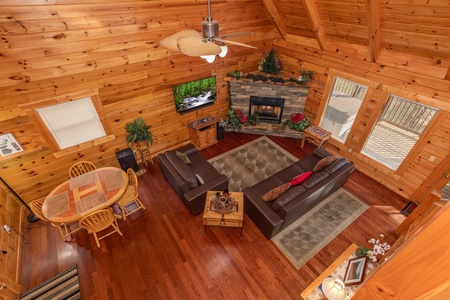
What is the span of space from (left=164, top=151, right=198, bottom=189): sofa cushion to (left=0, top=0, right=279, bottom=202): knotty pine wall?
1723 mm

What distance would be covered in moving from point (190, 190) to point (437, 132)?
203 inches

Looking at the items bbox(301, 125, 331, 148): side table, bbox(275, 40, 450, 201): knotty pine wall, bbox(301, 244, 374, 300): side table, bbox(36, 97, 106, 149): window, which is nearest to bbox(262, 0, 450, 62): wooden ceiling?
bbox(275, 40, 450, 201): knotty pine wall

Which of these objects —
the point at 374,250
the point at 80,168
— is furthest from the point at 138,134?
the point at 374,250

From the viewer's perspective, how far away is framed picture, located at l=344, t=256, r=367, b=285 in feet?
10.2

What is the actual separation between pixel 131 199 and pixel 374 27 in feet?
19.3

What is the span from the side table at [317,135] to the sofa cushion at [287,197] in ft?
8.84

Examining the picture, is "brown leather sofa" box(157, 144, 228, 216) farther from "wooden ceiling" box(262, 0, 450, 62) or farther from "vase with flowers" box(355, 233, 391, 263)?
"wooden ceiling" box(262, 0, 450, 62)

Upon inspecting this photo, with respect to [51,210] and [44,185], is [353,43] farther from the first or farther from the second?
[44,185]

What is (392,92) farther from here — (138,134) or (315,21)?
(138,134)

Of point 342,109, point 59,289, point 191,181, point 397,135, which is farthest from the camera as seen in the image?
point 342,109

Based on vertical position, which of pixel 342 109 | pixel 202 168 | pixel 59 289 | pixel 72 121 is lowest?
pixel 59 289

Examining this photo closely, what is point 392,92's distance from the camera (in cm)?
488

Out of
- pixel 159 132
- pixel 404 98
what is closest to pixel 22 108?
pixel 159 132

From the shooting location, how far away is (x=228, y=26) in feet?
19.0
